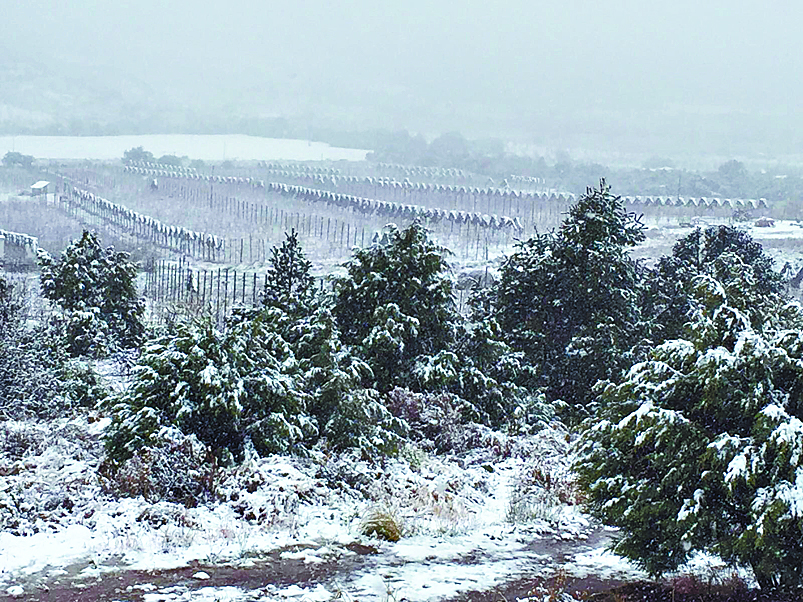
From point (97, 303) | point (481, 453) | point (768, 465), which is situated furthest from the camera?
point (97, 303)

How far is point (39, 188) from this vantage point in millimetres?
158250

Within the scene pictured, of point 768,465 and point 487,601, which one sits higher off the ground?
point 768,465

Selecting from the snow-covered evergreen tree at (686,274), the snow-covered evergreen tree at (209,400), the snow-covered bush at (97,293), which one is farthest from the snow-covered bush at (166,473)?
the snow-covered bush at (97,293)

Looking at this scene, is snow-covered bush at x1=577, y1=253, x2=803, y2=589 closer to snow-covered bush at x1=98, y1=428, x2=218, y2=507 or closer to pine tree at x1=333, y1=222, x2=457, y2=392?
snow-covered bush at x1=98, y1=428, x2=218, y2=507

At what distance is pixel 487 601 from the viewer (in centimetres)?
792

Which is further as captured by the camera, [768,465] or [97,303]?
[97,303]

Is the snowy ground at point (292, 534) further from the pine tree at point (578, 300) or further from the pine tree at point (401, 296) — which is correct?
the pine tree at point (578, 300)

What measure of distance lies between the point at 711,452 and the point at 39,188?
543 ft

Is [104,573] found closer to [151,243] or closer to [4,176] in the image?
[151,243]

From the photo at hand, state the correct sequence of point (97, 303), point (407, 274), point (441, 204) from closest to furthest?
point (407, 274), point (97, 303), point (441, 204)

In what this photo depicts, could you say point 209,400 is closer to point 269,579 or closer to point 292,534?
point 292,534

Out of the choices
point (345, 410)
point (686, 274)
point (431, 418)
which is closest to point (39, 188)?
point (686, 274)

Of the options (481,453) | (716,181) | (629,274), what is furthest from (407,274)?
(716,181)

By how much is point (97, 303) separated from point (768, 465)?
23.0m
